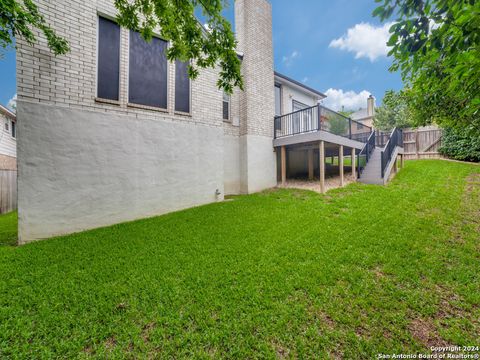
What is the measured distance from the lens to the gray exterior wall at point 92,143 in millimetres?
4625

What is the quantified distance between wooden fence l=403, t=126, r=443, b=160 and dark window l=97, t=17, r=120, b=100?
1794 centimetres

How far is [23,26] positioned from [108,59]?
Result: 1801 millimetres

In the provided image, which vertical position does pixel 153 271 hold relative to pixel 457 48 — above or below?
below

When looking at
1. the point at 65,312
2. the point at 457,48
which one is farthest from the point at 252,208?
the point at 457,48

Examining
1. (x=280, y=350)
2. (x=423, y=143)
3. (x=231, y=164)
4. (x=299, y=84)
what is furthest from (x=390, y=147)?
(x=280, y=350)

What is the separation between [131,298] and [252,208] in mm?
4229

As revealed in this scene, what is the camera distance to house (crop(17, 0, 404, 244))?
4.66 metres

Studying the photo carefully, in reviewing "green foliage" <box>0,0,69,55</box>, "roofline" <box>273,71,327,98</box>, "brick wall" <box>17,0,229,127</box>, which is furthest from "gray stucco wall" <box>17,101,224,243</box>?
"roofline" <box>273,71,327,98</box>

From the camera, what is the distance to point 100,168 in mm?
5344

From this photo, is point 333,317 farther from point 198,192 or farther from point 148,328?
point 198,192

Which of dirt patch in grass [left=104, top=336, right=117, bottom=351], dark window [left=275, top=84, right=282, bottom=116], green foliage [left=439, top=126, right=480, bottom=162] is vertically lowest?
dirt patch in grass [left=104, top=336, right=117, bottom=351]

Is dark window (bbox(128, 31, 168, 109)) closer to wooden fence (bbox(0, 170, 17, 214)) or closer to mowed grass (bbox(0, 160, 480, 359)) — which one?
mowed grass (bbox(0, 160, 480, 359))

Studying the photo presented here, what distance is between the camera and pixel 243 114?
925 cm

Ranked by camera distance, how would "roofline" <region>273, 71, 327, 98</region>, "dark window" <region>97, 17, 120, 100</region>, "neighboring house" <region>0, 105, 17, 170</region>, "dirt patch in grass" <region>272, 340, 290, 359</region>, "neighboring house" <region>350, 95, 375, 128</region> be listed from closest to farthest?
"dirt patch in grass" <region>272, 340, 290, 359</region>
"dark window" <region>97, 17, 120, 100</region>
"roofline" <region>273, 71, 327, 98</region>
"neighboring house" <region>0, 105, 17, 170</region>
"neighboring house" <region>350, 95, 375, 128</region>
